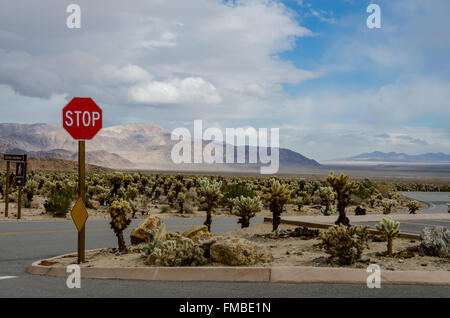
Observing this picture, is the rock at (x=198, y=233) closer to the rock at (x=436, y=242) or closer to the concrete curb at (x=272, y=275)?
the concrete curb at (x=272, y=275)

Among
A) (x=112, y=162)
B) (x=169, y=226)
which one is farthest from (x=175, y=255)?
(x=112, y=162)

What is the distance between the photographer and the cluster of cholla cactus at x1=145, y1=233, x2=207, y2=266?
31.4 feet

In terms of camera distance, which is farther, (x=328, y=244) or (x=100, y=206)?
(x=100, y=206)

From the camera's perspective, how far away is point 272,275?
8586 mm

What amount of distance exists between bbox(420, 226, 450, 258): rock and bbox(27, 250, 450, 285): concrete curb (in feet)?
6.10

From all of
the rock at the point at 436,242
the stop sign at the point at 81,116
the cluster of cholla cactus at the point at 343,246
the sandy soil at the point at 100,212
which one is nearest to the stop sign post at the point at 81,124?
the stop sign at the point at 81,116

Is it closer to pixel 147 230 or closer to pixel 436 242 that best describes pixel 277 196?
pixel 147 230

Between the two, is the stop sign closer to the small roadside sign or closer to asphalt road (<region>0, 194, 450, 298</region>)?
asphalt road (<region>0, 194, 450, 298</region>)

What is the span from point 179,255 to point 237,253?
1122 millimetres

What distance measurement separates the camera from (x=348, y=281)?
8.36 metres

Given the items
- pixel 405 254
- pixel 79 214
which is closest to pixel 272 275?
pixel 405 254

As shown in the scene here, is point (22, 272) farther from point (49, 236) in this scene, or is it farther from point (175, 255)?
point (49, 236)

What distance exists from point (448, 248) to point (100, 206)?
26.0 meters

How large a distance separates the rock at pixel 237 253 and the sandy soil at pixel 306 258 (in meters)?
0.20
